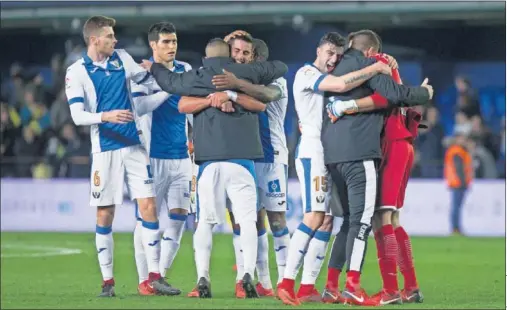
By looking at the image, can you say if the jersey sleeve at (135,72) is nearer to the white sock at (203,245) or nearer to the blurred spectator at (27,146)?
the white sock at (203,245)

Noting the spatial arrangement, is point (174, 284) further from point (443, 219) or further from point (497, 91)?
point (497, 91)

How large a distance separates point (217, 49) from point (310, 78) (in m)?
0.85

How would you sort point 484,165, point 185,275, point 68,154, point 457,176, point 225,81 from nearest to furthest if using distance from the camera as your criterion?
point 225,81, point 185,275, point 457,176, point 484,165, point 68,154

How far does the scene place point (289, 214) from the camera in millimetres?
24125

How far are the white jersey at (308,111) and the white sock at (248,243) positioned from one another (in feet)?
2.33

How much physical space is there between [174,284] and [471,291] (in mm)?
2845

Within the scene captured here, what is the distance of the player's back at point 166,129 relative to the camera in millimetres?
12617

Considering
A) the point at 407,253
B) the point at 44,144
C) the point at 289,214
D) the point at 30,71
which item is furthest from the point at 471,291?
the point at 30,71

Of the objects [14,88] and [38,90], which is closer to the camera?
[38,90]

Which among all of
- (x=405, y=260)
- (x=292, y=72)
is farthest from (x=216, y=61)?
(x=292, y=72)

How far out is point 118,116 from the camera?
11.6m

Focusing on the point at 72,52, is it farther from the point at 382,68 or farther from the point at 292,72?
the point at 382,68

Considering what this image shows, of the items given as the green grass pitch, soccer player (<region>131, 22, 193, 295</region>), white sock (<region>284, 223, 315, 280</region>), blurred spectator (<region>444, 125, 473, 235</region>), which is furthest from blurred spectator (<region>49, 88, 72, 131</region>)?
white sock (<region>284, 223, 315, 280</region>)

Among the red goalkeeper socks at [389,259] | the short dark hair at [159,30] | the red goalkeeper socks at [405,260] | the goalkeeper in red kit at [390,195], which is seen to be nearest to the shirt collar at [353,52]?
the goalkeeper in red kit at [390,195]
